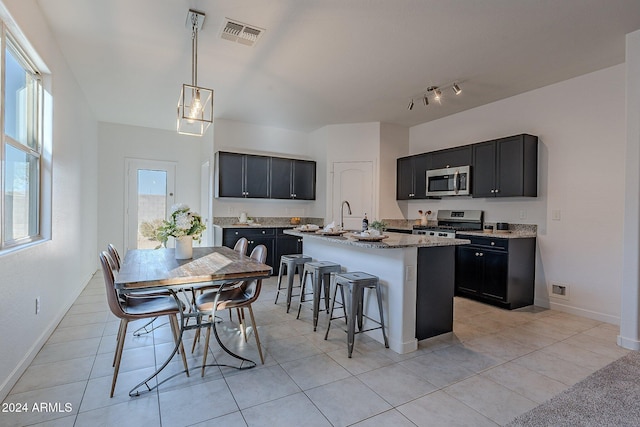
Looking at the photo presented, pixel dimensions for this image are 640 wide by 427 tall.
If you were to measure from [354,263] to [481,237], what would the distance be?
1.87 metres

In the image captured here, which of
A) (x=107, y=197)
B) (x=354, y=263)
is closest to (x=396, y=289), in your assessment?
(x=354, y=263)

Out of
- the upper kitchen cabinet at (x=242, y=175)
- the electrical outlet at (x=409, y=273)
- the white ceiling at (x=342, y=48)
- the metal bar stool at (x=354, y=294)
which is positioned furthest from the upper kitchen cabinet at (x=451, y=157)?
the upper kitchen cabinet at (x=242, y=175)

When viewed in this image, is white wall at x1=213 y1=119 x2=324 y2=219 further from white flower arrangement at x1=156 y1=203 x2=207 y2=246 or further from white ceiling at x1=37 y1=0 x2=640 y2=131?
white flower arrangement at x1=156 y1=203 x2=207 y2=246

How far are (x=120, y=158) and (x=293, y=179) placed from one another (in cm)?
330

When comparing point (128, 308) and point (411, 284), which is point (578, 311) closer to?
point (411, 284)

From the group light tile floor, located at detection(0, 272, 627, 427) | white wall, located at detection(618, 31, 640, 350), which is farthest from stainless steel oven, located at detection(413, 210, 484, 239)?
white wall, located at detection(618, 31, 640, 350)

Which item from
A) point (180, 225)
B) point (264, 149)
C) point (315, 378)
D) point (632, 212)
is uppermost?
point (264, 149)

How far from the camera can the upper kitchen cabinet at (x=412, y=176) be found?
5.22m

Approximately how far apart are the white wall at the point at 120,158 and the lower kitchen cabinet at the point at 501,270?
16.0 feet

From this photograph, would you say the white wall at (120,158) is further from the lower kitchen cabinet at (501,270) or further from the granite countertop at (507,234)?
the lower kitchen cabinet at (501,270)

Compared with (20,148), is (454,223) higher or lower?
lower

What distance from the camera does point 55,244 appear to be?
119 inches

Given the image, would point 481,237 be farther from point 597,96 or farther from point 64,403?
point 64,403

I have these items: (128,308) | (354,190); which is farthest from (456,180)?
(128,308)
